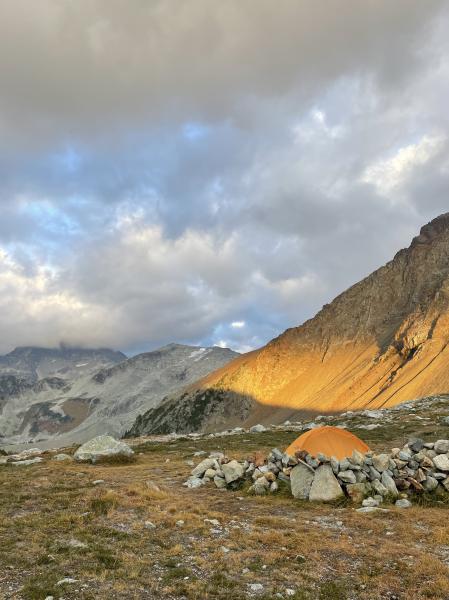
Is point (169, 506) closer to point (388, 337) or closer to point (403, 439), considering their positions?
point (403, 439)

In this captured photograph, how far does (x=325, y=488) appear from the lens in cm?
1900

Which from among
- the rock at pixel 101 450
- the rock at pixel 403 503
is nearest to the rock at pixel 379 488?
the rock at pixel 403 503

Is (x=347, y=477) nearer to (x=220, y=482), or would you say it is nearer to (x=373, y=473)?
(x=373, y=473)

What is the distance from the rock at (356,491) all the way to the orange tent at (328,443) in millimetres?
3893

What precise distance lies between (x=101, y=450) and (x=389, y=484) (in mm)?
20554

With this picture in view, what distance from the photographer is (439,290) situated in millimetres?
117500

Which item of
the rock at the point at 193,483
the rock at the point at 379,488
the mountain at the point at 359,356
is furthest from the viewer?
the mountain at the point at 359,356

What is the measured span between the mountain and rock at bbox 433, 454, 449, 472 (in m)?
72.9

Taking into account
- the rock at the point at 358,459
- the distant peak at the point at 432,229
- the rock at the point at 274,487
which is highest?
the distant peak at the point at 432,229

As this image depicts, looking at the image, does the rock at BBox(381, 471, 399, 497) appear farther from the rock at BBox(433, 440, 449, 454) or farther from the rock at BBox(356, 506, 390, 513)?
the rock at BBox(433, 440, 449, 454)

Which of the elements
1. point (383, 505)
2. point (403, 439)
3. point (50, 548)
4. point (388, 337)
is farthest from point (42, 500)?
point (388, 337)

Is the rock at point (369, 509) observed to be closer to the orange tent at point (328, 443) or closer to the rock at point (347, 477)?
the rock at point (347, 477)

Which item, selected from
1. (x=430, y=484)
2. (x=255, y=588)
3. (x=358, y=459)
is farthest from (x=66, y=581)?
(x=430, y=484)

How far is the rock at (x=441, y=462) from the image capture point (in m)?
19.1
